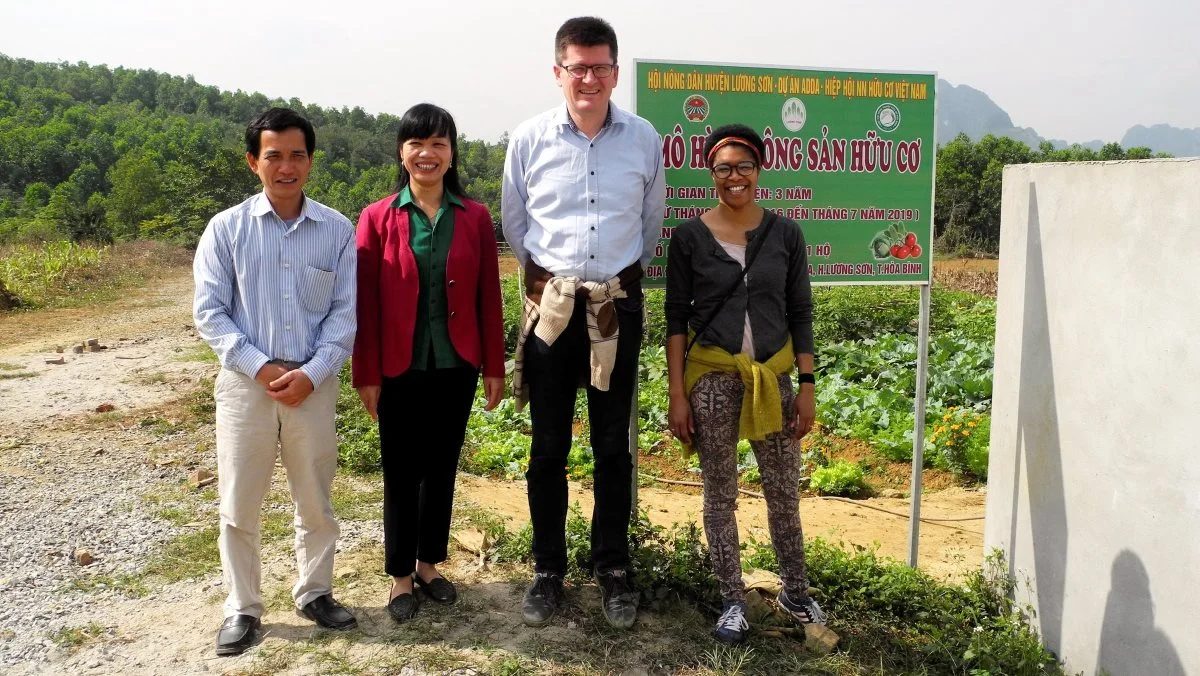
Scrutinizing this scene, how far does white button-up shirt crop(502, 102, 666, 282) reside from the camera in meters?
3.18

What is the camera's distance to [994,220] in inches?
1316

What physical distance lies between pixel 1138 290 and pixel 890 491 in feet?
11.4

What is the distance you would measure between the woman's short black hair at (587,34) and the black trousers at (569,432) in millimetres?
923

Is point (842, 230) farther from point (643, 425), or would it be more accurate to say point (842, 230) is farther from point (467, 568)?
point (643, 425)

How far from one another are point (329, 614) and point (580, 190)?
6.33ft

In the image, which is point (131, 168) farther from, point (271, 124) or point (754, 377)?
point (754, 377)

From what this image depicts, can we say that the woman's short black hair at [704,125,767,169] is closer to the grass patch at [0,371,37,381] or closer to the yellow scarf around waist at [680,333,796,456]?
the yellow scarf around waist at [680,333,796,456]

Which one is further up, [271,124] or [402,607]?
[271,124]

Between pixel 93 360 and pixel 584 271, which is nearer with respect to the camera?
pixel 584 271

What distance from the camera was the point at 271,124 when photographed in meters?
3.12

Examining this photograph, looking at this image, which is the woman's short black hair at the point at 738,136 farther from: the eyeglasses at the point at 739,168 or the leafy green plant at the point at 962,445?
the leafy green plant at the point at 962,445

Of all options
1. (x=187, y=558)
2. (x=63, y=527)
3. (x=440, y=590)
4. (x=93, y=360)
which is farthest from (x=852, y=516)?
(x=93, y=360)

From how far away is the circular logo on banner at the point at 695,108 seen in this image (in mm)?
3676

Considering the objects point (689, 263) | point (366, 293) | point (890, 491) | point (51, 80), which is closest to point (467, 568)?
point (366, 293)
